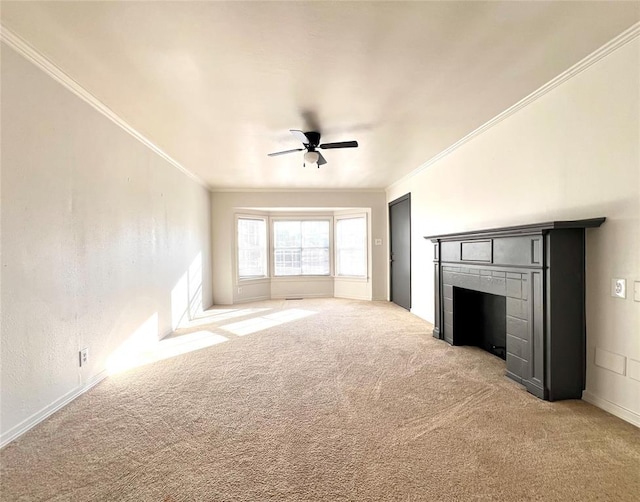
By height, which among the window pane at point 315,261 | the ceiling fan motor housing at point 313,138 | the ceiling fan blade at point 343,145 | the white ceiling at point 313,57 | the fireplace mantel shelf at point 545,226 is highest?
the white ceiling at point 313,57

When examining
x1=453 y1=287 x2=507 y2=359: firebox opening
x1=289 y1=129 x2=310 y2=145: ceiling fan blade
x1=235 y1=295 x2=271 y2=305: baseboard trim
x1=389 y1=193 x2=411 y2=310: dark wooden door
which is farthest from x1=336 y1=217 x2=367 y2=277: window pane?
x1=289 y1=129 x2=310 y2=145: ceiling fan blade

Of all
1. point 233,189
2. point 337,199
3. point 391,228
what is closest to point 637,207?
point 391,228

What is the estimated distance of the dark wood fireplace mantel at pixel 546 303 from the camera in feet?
7.59

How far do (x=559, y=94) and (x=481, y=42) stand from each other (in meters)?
1.01

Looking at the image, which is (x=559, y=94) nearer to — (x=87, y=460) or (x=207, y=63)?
(x=207, y=63)

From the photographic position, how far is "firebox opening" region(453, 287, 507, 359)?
3487mm

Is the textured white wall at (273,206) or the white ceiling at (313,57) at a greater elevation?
the white ceiling at (313,57)

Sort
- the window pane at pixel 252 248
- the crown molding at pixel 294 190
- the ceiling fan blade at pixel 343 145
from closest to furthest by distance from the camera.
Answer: the ceiling fan blade at pixel 343 145 → the crown molding at pixel 294 190 → the window pane at pixel 252 248

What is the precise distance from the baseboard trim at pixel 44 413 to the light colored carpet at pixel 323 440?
6 centimetres

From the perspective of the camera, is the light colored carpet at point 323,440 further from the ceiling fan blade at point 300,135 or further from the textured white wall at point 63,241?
the ceiling fan blade at point 300,135

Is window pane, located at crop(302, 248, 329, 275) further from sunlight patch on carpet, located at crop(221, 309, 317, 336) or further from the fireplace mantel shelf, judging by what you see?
the fireplace mantel shelf

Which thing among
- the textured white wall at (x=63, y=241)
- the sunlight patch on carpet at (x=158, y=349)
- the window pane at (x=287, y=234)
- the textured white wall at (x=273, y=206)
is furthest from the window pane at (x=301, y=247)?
the textured white wall at (x=63, y=241)

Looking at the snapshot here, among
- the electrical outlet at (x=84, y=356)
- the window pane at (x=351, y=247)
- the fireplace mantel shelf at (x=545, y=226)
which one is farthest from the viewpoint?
the window pane at (x=351, y=247)

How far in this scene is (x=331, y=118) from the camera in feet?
10.4
